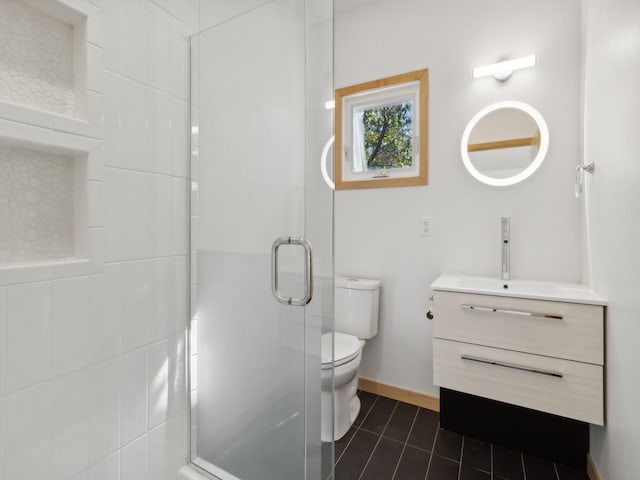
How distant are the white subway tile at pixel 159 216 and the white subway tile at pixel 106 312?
15 centimetres

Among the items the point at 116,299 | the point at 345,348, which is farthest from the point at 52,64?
the point at 345,348

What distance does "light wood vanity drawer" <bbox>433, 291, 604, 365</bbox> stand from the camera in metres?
1.38

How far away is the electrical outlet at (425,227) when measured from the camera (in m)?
2.06

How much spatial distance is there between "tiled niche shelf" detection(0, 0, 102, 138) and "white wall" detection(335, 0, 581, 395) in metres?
1.67

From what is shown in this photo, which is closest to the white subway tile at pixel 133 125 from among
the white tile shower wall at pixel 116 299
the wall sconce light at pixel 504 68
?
the white tile shower wall at pixel 116 299

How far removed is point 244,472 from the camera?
116 centimetres

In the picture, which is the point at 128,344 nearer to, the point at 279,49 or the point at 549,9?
the point at 279,49

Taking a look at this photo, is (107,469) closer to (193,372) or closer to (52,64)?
(193,372)

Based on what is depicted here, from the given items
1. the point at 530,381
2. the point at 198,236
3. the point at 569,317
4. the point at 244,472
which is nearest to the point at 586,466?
the point at 530,381

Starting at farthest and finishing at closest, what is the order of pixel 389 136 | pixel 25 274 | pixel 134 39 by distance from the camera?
pixel 389 136 < pixel 134 39 < pixel 25 274

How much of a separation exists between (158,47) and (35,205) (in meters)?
0.64

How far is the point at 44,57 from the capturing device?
0.87m

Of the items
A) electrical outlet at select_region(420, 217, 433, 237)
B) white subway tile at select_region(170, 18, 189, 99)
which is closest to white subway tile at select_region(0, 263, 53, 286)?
white subway tile at select_region(170, 18, 189, 99)

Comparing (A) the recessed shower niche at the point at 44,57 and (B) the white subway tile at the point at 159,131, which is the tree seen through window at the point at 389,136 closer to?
(B) the white subway tile at the point at 159,131
